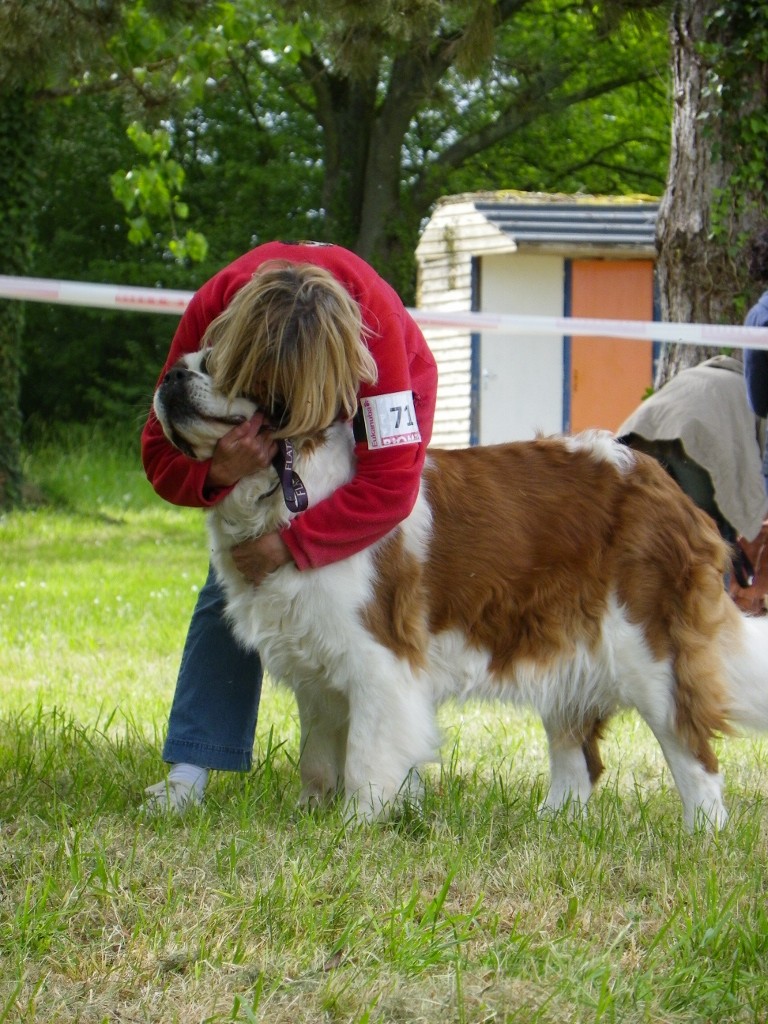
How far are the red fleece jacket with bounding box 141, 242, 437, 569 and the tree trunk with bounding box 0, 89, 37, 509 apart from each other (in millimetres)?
9871

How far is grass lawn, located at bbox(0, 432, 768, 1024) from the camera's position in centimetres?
254

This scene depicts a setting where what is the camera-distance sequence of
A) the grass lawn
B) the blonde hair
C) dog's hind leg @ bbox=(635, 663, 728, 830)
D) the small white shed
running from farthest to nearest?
the small white shed
dog's hind leg @ bbox=(635, 663, 728, 830)
the blonde hair
the grass lawn

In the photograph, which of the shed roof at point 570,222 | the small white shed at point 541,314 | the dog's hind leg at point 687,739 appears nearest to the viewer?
the dog's hind leg at point 687,739

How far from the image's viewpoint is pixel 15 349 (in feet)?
44.5

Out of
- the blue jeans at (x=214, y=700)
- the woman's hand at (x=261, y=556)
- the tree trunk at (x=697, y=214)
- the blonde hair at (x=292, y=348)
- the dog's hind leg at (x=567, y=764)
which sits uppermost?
the tree trunk at (x=697, y=214)

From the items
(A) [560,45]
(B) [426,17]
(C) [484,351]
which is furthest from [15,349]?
(A) [560,45]

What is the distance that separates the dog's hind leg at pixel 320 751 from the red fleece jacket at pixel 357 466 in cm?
61

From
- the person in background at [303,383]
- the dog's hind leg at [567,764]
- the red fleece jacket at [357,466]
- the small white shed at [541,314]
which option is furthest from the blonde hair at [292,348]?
the small white shed at [541,314]

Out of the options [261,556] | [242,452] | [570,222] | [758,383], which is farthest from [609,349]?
[242,452]

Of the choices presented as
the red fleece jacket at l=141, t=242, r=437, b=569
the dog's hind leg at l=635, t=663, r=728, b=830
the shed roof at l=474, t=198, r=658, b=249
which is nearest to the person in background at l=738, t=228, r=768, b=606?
the dog's hind leg at l=635, t=663, r=728, b=830

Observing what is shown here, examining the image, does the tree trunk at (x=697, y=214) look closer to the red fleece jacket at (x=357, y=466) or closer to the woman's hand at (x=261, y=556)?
the red fleece jacket at (x=357, y=466)

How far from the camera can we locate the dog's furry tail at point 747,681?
13.4 feet

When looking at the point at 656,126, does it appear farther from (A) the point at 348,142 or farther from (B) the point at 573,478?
(B) the point at 573,478

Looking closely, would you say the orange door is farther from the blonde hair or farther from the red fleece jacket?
the blonde hair
